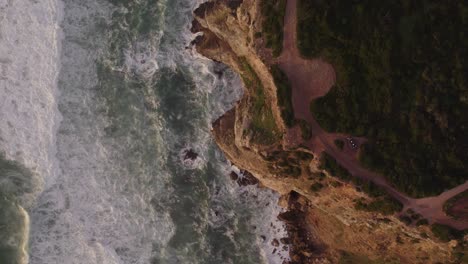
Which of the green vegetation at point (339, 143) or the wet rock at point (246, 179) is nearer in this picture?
the green vegetation at point (339, 143)

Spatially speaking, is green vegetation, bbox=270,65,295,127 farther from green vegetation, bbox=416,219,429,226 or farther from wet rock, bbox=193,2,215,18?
green vegetation, bbox=416,219,429,226

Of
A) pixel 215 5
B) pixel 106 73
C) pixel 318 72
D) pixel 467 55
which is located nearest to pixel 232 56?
pixel 215 5

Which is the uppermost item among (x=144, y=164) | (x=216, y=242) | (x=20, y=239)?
(x=144, y=164)

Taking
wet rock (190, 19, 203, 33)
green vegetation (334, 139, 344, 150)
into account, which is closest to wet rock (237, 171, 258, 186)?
green vegetation (334, 139, 344, 150)

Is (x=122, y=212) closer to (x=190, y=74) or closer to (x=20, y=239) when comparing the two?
(x=20, y=239)

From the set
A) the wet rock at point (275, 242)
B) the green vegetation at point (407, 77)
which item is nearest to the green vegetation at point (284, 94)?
the green vegetation at point (407, 77)

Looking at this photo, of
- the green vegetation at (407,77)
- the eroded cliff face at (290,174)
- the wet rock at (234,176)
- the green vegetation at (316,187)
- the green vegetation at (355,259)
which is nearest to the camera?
the green vegetation at (407,77)

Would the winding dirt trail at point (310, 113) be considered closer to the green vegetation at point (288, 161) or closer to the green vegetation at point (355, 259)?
the green vegetation at point (288, 161)
